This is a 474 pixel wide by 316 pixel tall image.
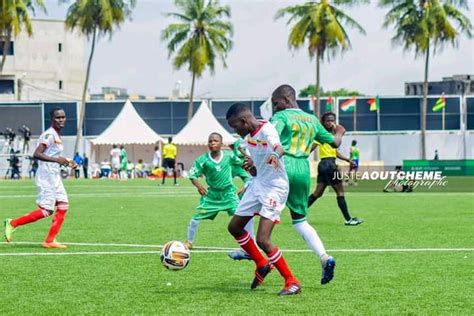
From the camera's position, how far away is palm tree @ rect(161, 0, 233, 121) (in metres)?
69.0

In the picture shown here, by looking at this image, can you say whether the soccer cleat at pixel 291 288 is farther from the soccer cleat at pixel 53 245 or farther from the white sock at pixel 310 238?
the soccer cleat at pixel 53 245

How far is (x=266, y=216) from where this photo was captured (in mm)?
9289

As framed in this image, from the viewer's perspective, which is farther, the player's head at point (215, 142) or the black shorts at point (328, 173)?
the black shorts at point (328, 173)

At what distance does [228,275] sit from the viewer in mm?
10609

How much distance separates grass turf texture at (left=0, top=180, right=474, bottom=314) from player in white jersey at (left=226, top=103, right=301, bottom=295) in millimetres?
250

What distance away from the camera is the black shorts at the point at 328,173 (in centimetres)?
1834

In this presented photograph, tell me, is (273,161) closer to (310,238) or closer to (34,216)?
(310,238)

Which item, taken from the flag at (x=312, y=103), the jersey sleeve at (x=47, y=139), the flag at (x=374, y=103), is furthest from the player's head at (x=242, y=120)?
the flag at (x=374, y=103)

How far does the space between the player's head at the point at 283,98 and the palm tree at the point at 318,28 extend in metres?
53.3

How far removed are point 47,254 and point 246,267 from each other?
305 cm

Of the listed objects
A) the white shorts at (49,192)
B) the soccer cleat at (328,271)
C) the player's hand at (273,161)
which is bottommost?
the soccer cleat at (328,271)

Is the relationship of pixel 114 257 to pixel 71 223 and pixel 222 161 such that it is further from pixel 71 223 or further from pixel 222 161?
pixel 71 223

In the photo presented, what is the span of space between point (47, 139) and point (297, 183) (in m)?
5.30

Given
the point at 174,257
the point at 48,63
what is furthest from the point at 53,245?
the point at 48,63
